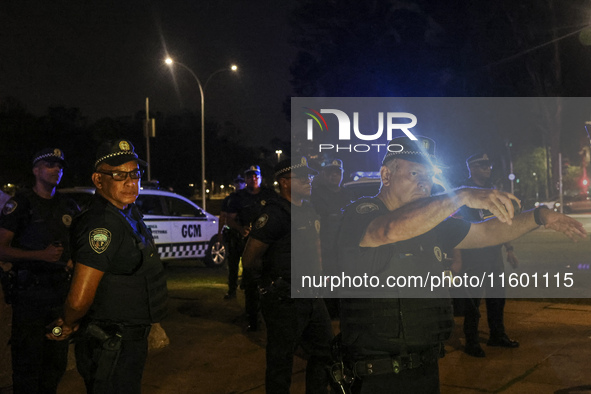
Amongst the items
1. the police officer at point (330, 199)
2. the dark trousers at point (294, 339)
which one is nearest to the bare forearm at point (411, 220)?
the dark trousers at point (294, 339)

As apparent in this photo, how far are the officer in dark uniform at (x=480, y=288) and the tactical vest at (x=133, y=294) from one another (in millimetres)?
3918

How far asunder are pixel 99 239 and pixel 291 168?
192cm

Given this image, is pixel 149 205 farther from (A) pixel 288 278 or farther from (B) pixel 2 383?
(A) pixel 288 278

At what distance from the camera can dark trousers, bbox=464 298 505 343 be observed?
6.66m

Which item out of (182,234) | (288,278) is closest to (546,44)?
(182,234)

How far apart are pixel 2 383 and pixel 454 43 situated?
30439 millimetres

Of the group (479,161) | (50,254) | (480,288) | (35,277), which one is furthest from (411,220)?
(480,288)

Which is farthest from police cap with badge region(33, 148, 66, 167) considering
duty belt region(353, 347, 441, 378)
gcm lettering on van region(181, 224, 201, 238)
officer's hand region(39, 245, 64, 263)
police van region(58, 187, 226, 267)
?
gcm lettering on van region(181, 224, 201, 238)

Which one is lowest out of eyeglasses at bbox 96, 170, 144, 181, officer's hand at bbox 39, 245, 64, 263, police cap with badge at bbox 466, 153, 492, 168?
officer's hand at bbox 39, 245, 64, 263

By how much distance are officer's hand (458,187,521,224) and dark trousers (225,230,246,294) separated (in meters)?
7.01

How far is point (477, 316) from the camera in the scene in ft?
21.8

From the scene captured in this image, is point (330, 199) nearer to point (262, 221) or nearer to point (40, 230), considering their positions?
point (262, 221)

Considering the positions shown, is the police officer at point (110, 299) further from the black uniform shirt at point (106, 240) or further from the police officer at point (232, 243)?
the police officer at point (232, 243)

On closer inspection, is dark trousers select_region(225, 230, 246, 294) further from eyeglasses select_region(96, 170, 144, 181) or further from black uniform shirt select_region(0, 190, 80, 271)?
eyeglasses select_region(96, 170, 144, 181)
